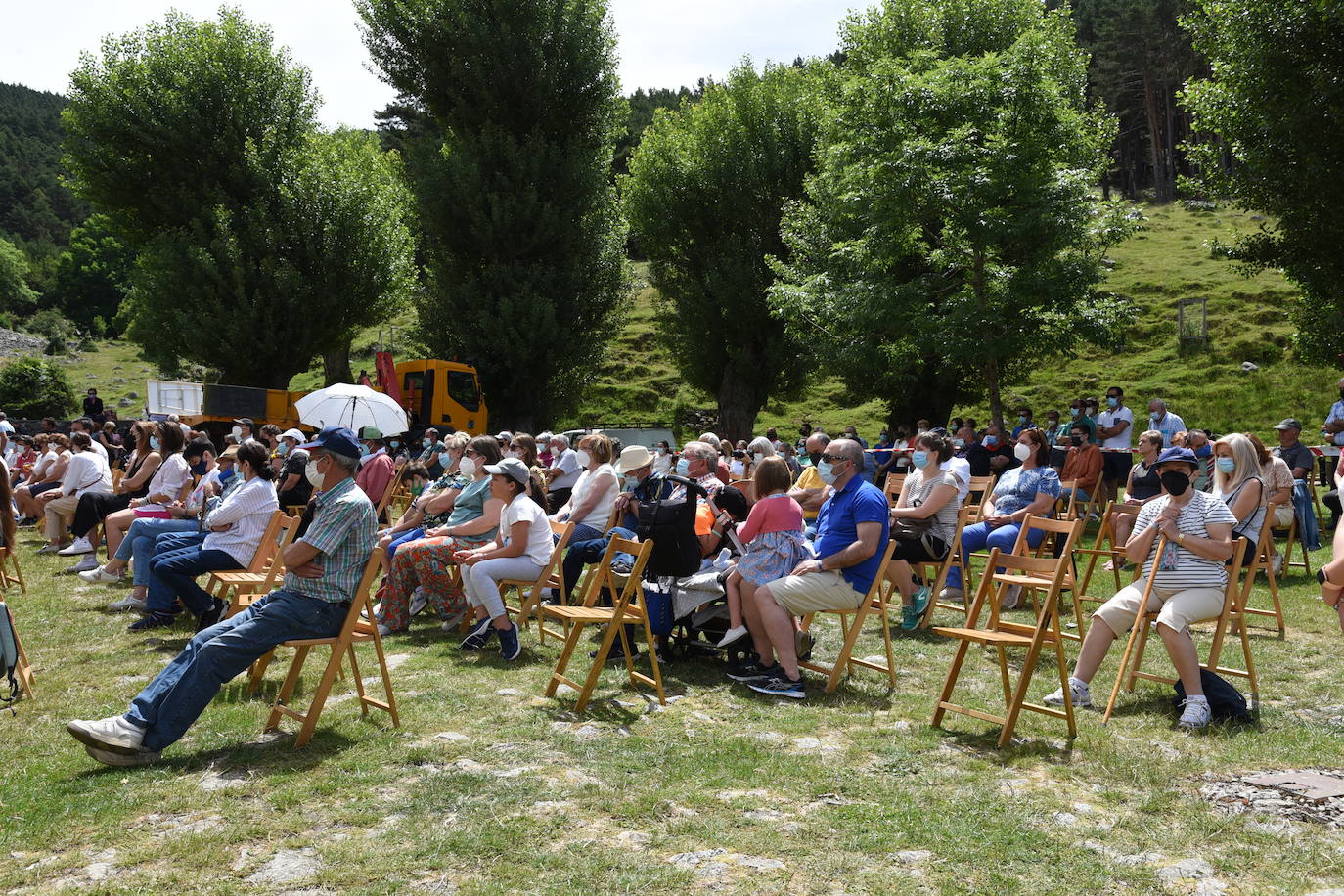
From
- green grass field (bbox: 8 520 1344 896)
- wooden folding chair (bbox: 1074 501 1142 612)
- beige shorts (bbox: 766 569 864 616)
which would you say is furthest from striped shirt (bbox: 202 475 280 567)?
wooden folding chair (bbox: 1074 501 1142 612)

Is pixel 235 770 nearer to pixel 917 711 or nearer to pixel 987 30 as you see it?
pixel 917 711

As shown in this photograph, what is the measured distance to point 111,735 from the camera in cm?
462

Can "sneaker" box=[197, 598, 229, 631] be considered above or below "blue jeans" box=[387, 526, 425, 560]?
below

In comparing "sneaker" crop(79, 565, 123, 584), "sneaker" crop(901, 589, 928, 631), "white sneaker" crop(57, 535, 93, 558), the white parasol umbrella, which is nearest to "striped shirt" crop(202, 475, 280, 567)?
"sneaker" crop(79, 565, 123, 584)

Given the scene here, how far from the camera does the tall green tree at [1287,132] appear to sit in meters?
14.3

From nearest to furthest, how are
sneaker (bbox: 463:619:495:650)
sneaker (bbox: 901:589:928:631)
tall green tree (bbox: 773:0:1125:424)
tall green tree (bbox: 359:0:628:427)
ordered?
1. sneaker (bbox: 463:619:495:650)
2. sneaker (bbox: 901:589:928:631)
3. tall green tree (bbox: 773:0:1125:424)
4. tall green tree (bbox: 359:0:628:427)

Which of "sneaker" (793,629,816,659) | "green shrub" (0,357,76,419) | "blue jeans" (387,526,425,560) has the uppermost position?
"green shrub" (0,357,76,419)

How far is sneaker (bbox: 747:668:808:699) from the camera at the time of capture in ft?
19.9

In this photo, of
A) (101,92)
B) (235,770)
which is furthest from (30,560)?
(101,92)

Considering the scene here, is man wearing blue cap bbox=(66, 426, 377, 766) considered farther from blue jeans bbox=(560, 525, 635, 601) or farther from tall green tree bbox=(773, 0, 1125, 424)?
tall green tree bbox=(773, 0, 1125, 424)

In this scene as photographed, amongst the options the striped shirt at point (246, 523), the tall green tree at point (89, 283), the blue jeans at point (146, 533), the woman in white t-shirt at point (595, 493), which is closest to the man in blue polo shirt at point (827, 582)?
the woman in white t-shirt at point (595, 493)

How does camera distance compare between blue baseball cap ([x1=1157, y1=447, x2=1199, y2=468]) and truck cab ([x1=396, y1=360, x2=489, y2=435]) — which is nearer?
blue baseball cap ([x1=1157, y1=447, x2=1199, y2=468])

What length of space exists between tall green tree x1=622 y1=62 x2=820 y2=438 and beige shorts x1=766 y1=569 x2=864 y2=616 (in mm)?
21049

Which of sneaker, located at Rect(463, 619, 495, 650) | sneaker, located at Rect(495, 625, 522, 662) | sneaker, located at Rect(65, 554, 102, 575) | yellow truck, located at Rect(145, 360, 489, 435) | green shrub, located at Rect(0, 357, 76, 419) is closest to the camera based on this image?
sneaker, located at Rect(495, 625, 522, 662)
